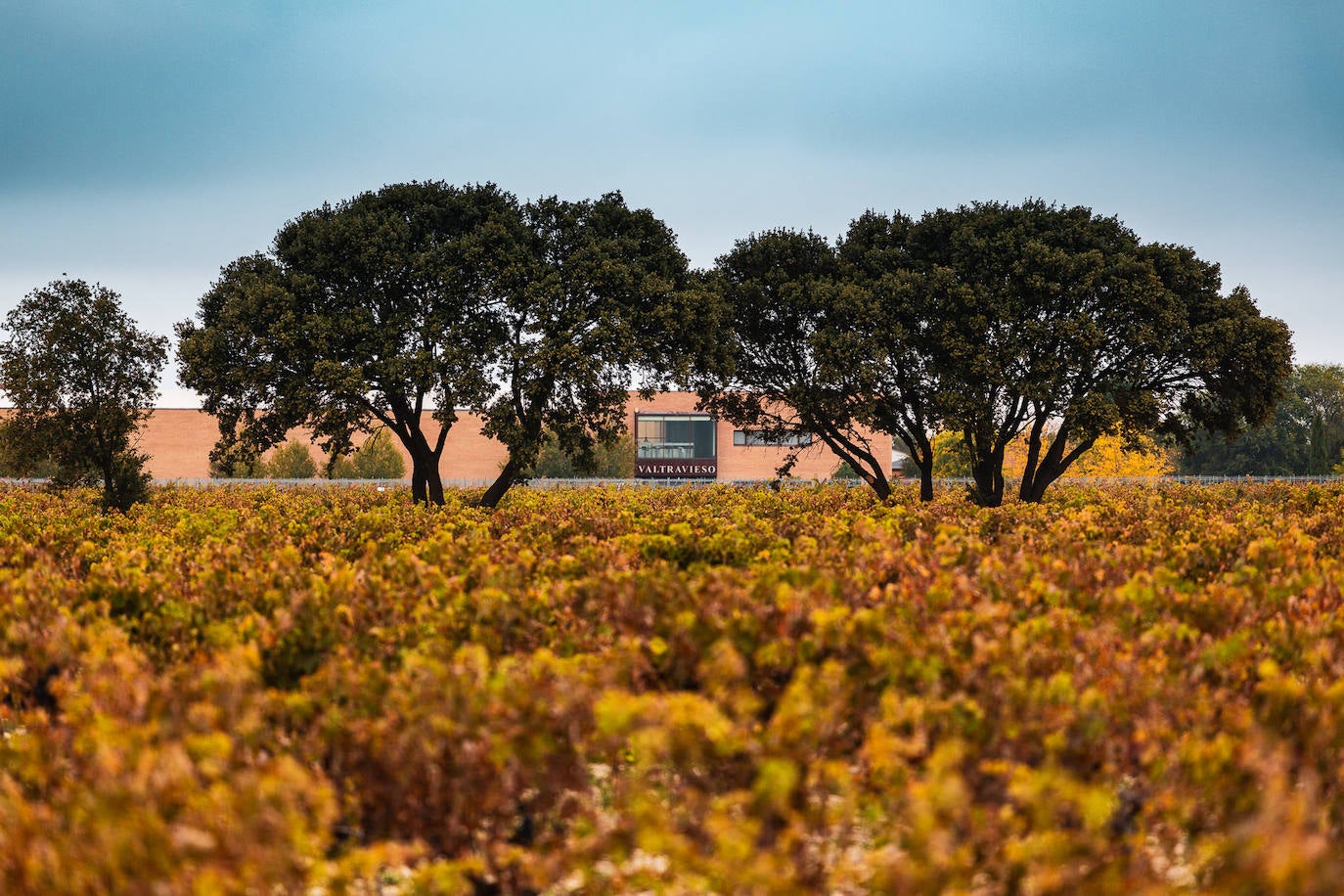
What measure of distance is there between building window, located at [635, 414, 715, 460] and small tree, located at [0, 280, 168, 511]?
58.4 m

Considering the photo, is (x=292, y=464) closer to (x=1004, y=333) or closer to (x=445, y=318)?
(x=445, y=318)

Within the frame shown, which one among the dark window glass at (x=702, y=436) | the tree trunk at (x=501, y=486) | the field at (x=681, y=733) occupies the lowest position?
the field at (x=681, y=733)

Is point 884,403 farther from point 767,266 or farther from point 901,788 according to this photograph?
point 901,788

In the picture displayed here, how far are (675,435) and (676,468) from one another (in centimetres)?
285

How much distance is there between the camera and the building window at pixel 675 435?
8469cm

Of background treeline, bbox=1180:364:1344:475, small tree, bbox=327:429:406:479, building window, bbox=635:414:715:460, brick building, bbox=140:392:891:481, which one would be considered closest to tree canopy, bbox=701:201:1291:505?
small tree, bbox=327:429:406:479

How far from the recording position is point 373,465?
69188mm

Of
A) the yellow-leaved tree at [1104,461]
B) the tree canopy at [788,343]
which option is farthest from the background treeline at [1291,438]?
the tree canopy at [788,343]

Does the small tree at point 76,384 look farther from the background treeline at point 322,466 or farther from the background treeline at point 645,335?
the background treeline at point 322,466

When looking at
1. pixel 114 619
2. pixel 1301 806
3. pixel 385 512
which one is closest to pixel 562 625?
pixel 114 619

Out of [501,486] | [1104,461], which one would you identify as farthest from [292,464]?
[1104,461]

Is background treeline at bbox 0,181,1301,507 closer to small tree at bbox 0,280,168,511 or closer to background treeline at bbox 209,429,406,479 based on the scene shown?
small tree at bbox 0,280,168,511

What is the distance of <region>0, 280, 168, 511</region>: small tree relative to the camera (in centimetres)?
2539

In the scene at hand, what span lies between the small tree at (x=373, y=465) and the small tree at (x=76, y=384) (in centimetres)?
4008
